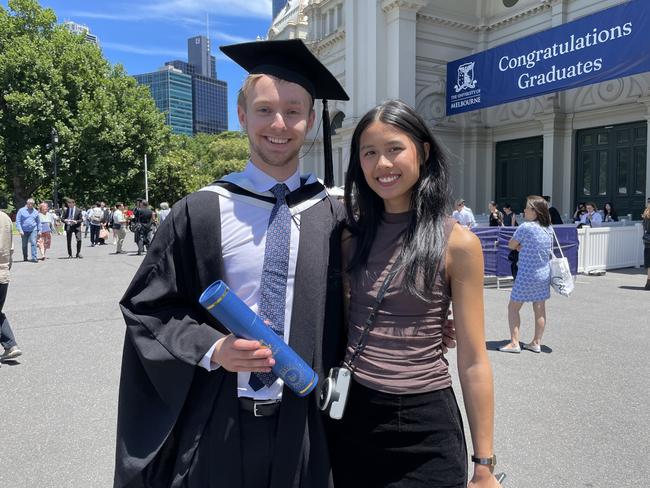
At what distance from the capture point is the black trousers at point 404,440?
1.68m

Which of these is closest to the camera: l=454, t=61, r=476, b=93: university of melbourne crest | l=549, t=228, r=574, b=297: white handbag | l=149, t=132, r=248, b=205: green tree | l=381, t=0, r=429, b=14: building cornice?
l=549, t=228, r=574, b=297: white handbag

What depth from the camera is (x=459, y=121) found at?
899 inches

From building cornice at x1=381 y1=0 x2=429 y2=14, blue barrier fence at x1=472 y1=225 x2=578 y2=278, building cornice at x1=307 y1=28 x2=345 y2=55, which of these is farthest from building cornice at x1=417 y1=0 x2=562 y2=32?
blue barrier fence at x1=472 y1=225 x2=578 y2=278

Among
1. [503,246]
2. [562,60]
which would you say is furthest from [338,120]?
A: [503,246]

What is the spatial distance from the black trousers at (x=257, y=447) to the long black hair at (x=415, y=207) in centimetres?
60

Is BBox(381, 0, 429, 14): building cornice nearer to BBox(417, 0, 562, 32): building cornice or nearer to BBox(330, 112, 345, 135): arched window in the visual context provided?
BBox(417, 0, 562, 32): building cornice

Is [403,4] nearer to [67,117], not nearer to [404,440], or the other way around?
[404,440]

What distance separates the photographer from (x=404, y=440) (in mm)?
1690

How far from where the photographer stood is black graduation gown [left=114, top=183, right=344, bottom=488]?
1.59m

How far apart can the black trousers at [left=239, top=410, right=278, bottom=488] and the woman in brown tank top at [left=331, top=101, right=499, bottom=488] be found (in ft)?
0.85

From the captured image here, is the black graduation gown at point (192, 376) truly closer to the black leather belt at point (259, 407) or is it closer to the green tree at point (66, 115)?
the black leather belt at point (259, 407)

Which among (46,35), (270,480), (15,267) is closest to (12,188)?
(46,35)

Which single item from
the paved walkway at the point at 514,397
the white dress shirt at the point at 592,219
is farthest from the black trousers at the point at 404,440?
the white dress shirt at the point at 592,219

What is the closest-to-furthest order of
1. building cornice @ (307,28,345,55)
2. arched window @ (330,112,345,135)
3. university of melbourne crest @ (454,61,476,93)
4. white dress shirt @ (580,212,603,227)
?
1. white dress shirt @ (580,212,603,227)
2. university of melbourne crest @ (454,61,476,93)
3. building cornice @ (307,28,345,55)
4. arched window @ (330,112,345,135)
